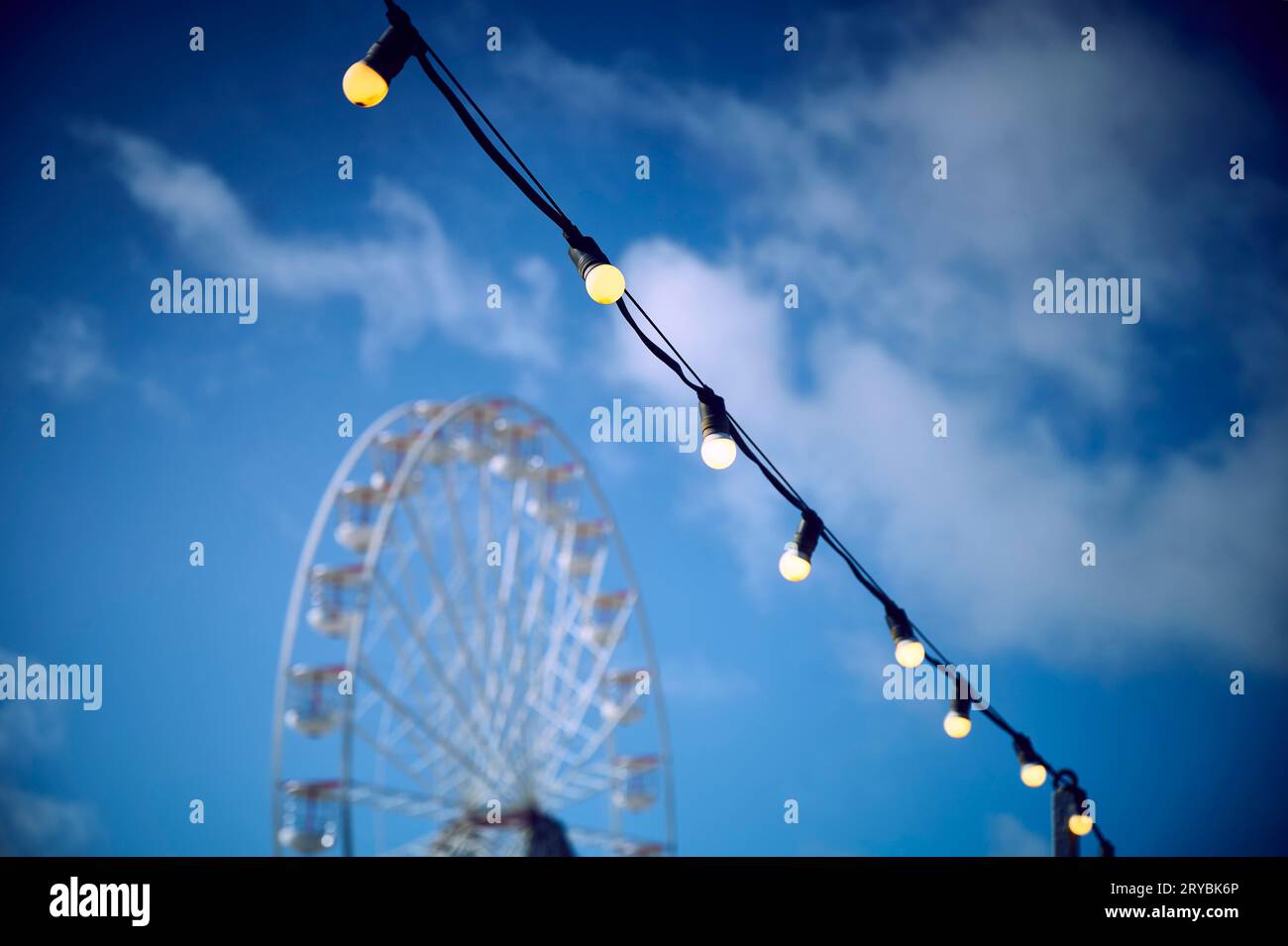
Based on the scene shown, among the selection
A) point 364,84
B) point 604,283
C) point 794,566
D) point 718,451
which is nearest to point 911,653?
point 794,566

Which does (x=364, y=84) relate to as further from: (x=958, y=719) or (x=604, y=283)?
(x=958, y=719)

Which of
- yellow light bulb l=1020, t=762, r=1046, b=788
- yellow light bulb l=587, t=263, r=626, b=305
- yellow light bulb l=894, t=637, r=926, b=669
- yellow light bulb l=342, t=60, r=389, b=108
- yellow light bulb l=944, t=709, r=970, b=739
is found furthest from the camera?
yellow light bulb l=1020, t=762, r=1046, b=788

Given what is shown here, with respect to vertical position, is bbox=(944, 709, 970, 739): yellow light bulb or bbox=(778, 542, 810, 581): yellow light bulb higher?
bbox=(778, 542, 810, 581): yellow light bulb

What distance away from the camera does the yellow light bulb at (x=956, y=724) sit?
575cm

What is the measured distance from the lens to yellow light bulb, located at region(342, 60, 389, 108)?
279 cm

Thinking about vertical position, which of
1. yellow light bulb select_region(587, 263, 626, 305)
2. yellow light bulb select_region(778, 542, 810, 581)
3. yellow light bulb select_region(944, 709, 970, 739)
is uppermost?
yellow light bulb select_region(587, 263, 626, 305)

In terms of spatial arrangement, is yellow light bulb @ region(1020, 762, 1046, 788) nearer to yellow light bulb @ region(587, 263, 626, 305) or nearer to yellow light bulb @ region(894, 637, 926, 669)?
yellow light bulb @ region(894, 637, 926, 669)

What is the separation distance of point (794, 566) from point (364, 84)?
2.45 m

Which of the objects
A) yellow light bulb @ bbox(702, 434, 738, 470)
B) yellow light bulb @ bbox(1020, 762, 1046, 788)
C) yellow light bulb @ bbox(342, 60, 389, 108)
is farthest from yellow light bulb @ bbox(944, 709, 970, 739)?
yellow light bulb @ bbox(342, 60, 389, 108)

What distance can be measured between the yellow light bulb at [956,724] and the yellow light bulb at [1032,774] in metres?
0.74

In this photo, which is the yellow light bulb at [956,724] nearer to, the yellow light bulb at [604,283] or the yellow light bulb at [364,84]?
the yellow light bulb at [604,283]

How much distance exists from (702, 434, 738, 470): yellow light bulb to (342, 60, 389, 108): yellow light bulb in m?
1.50

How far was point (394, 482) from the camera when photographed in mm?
11812
